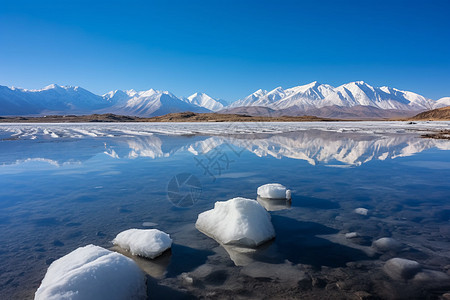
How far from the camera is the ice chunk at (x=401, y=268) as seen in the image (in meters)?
3.11

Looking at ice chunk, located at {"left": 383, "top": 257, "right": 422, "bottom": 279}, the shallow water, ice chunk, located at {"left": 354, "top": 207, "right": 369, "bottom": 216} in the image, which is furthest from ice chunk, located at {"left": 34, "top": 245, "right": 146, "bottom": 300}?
ice chunk, located at {"left": 354, "top": 207, "right": 369, "bottom": 216}

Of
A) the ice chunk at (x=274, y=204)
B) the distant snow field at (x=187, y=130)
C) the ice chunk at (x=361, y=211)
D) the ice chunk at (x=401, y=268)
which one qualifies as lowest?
the ice chunk at (x=401, y=268)

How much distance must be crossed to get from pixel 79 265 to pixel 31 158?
10.7 meters

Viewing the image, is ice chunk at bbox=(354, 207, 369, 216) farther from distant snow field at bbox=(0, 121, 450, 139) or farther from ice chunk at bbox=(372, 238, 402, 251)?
distant snow field at bbox=(0, 121, 450, 139)

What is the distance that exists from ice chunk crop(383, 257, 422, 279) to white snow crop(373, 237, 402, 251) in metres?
0.33

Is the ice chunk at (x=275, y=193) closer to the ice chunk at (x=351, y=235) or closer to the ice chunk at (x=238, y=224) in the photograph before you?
the ice chunk at (x=238, y=224)

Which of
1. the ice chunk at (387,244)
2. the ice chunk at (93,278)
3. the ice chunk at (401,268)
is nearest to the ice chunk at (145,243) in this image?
the ice chunk at (93,278)

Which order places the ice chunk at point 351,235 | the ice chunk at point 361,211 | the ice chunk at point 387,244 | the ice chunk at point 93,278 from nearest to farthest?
the ice chunk at point 93,278 < the ice chunk at point 387,244 < the ice chunk at point 351,235 < the ice chunk at point 361,211

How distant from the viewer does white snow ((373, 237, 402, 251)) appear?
147 inches

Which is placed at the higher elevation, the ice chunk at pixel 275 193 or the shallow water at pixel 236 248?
the ice chunk at pixel 275 193

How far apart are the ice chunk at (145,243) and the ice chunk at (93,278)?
490mm

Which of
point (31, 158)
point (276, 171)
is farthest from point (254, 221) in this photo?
point (31, 158)

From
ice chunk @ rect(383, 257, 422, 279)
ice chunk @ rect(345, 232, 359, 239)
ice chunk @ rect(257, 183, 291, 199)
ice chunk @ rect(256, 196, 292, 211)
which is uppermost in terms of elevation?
ice chunk @ rect(257, 183, 291, 199)

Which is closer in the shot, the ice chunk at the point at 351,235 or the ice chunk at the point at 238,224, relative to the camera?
the ice chunk at the point at 238,224
